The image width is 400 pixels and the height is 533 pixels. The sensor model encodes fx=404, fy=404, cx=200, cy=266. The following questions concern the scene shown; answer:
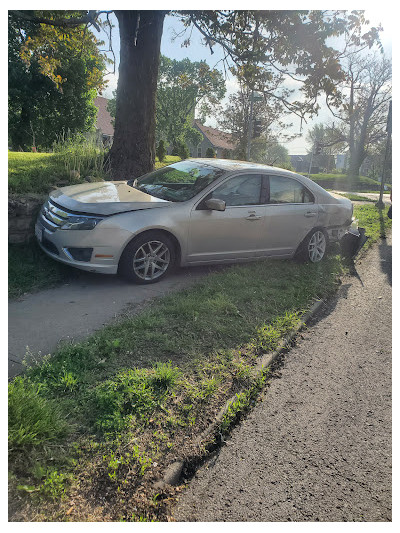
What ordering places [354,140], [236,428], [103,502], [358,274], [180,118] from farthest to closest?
[354,140] → [180,118] → [358,274] → [236,428] → [103,502]

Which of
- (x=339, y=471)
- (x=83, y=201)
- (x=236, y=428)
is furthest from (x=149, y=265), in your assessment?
(x=339, y=471)

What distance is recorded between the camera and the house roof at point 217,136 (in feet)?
130

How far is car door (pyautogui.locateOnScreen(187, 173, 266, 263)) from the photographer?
5445 millimetres

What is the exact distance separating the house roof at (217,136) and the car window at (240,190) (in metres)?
34.0

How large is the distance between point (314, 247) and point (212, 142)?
4084cm

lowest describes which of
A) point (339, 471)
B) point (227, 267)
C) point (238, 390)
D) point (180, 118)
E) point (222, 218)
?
point (339, 471)

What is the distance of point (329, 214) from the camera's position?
7.00 m

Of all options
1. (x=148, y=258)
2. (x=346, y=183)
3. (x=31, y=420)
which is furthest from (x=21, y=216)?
(x=346, y=183)

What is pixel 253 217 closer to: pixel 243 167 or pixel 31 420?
pixel 243 167

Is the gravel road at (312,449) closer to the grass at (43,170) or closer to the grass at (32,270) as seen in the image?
the grass at (32,270)

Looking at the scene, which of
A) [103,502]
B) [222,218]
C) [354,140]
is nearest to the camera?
[103,502]

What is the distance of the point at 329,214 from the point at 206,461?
543 centimetres

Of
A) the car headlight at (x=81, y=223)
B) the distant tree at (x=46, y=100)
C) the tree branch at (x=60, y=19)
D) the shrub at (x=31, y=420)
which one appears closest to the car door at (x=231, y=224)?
the car headlight at (x=81, y=223)

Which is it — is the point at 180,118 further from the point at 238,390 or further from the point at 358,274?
the point at 238,390
